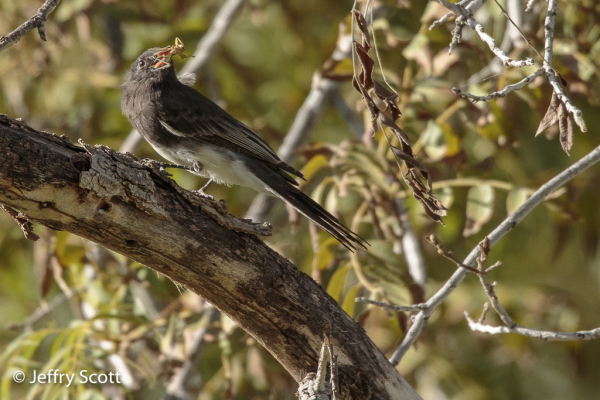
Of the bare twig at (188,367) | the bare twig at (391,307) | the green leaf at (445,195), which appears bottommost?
the bare twig at (391,307)

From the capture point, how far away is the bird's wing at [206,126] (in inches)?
140

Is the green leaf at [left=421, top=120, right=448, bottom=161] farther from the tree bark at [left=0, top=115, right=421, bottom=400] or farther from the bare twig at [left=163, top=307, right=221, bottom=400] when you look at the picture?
the bare twig at [left=163, top=307, right=221, bottom=400]

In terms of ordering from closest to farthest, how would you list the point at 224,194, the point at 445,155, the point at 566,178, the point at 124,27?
1. the point at 566,178
2. the point at 445,155
3. the point at 224,194
4. the point at 124,27

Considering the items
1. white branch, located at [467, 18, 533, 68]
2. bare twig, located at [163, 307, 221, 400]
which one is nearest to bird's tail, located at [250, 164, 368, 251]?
bare twig, located at [163, 307, 221, 400]

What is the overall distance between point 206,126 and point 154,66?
0.53 m

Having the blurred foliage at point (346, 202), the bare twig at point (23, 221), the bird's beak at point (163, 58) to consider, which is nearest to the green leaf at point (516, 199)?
the blurred foliage at point (346, 202)

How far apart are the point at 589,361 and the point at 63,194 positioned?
501 cm

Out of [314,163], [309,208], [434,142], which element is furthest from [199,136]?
[434,142]

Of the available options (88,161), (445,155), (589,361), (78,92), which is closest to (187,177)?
(78,92)

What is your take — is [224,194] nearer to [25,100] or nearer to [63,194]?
[25,100]

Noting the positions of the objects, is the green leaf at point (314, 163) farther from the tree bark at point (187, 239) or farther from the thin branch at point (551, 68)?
the thin branch at point (551, 68)

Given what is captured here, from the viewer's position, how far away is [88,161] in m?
2.04

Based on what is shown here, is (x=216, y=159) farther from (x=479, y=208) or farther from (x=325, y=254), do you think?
(x=479, y=208)

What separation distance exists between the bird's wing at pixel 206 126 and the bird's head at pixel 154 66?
14 centimetres
